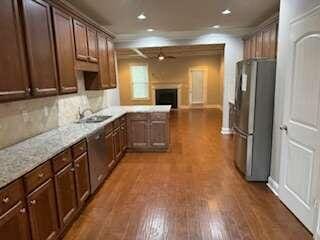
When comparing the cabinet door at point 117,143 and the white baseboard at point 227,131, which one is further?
the white baseboard at point 227,131

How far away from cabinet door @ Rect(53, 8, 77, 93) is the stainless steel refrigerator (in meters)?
2.34

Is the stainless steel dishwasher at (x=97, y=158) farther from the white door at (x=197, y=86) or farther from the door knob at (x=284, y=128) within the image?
the white door at (x=197, y=86)

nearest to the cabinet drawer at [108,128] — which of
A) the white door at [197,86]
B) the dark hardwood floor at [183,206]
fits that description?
the dark hardwood floor at [183,206]

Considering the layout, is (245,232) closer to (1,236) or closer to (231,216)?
(231,216)

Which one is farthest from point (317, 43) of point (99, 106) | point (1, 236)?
point (99, 106)

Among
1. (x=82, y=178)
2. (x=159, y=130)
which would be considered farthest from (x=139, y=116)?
(x=82, y=178)

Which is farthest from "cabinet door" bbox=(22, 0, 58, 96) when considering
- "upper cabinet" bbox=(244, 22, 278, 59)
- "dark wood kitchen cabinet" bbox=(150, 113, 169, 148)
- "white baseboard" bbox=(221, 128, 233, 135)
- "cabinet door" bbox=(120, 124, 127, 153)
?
"white baseboard" bbox=(221, 128, 233, 135)

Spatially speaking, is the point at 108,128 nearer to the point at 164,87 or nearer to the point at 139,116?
the point at 139,116

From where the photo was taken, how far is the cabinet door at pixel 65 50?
8.67ft

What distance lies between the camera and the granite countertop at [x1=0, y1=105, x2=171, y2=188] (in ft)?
5.23

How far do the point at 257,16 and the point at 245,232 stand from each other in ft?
12.7

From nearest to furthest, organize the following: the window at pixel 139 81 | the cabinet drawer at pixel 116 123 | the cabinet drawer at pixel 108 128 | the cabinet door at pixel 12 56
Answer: the cabinet door at pixel 12 56, the cabinet drawer at pixel 108 128, the cabinet drawer at pixel 116 123, the window at pixel 139 81

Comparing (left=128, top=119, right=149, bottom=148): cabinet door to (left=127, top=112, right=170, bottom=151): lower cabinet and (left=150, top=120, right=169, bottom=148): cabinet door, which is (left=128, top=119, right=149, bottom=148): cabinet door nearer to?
(left=127, top=112, right=170, bottom=151): lower cabinet

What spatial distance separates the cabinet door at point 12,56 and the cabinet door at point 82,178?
0.88 meters
